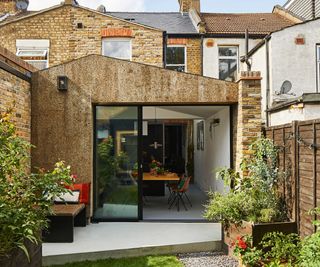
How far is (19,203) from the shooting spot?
3.90 m

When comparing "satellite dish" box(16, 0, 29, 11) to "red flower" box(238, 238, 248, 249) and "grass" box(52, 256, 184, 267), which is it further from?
"red flower" box(238, 238, 248, 249)

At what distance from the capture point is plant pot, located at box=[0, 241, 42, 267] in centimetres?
344

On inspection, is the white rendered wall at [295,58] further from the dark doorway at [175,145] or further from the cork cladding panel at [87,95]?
the dark doorway at [175,145]

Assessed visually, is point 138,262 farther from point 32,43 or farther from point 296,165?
point 32,43

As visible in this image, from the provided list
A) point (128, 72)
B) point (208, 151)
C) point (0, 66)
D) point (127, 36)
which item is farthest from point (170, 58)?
point (0, 66)

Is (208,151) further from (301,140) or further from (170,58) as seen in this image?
(301,140)

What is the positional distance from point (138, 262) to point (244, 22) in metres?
13.2

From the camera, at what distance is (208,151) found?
458 inches

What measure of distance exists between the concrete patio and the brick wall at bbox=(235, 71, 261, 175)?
1679mm

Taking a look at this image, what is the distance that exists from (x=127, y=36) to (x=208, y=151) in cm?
505

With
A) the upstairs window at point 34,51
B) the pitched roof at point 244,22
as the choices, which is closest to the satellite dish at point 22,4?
the upstairs window at point 34,51

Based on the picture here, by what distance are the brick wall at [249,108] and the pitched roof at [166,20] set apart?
27.6ft

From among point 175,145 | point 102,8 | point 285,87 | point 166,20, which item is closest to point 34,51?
point 102,8

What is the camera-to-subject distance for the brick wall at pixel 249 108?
7102 millimetres
